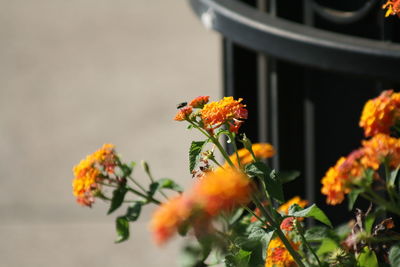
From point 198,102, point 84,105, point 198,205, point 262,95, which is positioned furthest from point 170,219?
point 84,105

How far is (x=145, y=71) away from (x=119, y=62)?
0.22 m

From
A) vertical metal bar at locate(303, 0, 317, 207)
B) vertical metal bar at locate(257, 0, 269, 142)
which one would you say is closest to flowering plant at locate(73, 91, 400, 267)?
vertical metal bar at locate(303, 0, 317, 207)

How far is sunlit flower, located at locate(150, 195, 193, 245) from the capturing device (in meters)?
0.94

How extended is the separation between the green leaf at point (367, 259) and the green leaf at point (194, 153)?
292 millimetres

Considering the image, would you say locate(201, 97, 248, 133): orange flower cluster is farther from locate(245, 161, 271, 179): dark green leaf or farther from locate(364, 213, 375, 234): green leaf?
locate(364, 213, 375, 234): green leaf

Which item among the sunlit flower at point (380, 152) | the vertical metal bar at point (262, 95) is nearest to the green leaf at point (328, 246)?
the sunlit flower at point (380, 152)

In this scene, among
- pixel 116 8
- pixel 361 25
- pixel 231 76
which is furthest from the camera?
pixel 116 8

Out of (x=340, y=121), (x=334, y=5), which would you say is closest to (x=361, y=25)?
(x=334, y=5)

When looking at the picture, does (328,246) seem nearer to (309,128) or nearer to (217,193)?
(217,193)

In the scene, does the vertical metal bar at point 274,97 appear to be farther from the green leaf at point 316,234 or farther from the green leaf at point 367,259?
the green leaf at point 367,259

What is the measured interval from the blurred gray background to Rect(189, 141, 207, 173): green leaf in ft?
10.3

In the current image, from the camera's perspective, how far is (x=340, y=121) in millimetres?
2641

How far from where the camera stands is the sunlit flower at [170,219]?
937 mm

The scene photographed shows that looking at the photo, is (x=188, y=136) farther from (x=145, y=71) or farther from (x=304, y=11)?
(x=304, y=11)
